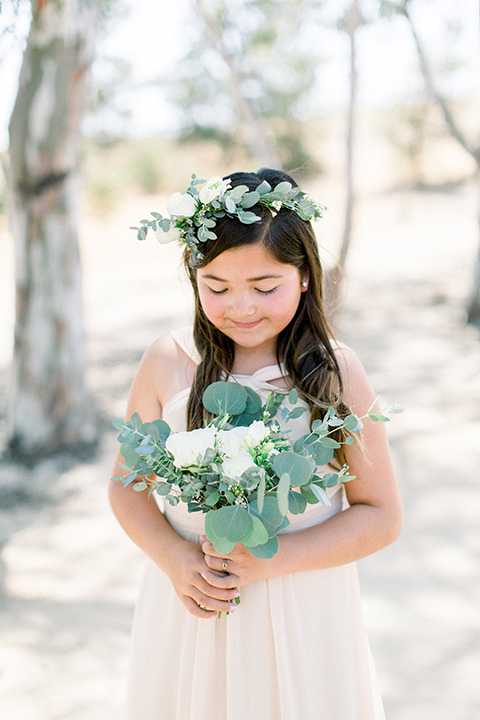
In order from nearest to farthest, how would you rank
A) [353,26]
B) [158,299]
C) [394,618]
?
[394,618] → [353,26] → [158,299]

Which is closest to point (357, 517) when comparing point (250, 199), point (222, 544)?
point (222, 544)

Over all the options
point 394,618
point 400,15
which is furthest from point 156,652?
point 400,15

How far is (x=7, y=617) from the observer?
322 centimetres

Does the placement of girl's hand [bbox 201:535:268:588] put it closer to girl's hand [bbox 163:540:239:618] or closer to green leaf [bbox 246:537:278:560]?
girl's hand [bbox 163:540:239:618]

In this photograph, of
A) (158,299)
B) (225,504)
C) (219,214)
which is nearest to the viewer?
(225,504)

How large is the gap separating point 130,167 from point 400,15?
1792 centimetres

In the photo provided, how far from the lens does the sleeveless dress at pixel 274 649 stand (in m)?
1.49

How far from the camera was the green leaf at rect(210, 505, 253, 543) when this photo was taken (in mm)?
1130

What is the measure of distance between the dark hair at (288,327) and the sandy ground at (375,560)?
222 millimetres

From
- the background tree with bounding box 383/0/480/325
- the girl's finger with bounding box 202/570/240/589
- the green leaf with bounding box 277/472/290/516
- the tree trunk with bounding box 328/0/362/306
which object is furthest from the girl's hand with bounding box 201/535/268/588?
the background tree with bounding box 383/0/480/325

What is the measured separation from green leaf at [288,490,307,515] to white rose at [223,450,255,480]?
11cm

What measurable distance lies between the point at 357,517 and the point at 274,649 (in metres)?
0.38

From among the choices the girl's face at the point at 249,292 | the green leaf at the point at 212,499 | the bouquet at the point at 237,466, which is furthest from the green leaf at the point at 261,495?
the girl's face at the point at 249,292

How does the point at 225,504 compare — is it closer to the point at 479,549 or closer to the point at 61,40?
the point at 479,549
